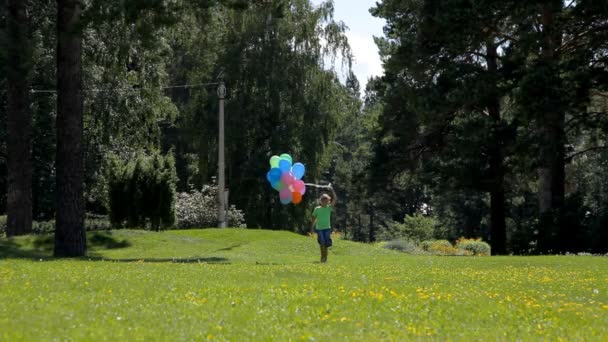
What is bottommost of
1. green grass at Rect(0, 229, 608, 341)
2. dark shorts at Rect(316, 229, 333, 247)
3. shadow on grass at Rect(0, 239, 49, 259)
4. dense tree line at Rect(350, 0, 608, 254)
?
green grass at Rect(0, 229, 608, 341)

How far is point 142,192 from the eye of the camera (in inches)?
1446

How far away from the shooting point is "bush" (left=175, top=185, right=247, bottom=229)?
43.8 metres

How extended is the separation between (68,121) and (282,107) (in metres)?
28.3

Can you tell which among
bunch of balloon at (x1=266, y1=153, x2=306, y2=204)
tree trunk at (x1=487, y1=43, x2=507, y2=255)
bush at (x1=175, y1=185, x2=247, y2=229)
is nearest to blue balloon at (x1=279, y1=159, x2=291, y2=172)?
bunch of balloon at (x1=266, y1=153, x2=306, y2=204)

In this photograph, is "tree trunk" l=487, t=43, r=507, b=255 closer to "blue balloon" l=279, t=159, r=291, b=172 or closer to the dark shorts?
"blue balloon" l=279, t=159, r=291, b=172

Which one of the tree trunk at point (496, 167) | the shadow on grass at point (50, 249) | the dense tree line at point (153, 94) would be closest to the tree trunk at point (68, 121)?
the dense tree line at point (153, 94)

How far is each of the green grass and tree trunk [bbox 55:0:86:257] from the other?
A: 16.1 feet

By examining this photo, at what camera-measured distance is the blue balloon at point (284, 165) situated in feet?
101

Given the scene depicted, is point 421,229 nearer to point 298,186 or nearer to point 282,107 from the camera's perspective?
point 282,107

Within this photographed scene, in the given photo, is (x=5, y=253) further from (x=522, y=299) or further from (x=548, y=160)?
(x=548, y=160)

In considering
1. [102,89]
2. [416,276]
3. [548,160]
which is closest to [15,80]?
[102,89]

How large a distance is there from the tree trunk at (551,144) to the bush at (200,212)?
650 inches

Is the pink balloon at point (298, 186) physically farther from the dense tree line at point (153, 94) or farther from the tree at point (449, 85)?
the tree at point (449, 85)

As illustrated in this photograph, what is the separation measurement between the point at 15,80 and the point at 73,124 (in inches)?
304
